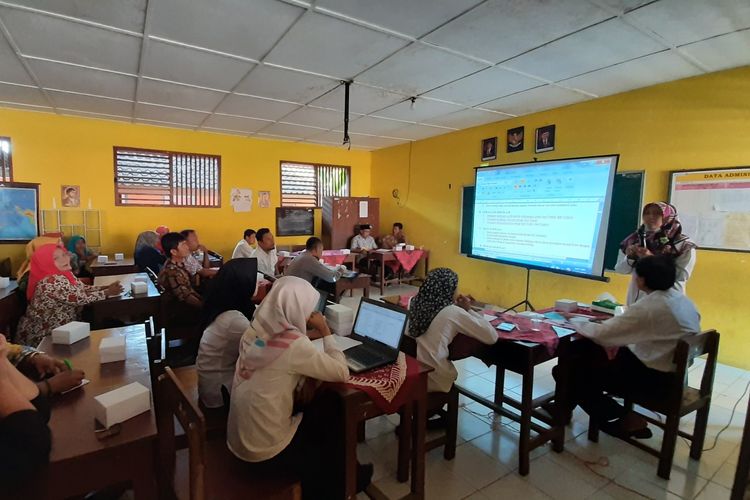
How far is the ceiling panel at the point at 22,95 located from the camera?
4.01m

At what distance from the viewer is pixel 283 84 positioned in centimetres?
378

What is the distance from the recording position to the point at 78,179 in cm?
536

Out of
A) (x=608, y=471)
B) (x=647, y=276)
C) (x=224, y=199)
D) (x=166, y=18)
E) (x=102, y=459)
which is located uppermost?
(x=166, y=18)

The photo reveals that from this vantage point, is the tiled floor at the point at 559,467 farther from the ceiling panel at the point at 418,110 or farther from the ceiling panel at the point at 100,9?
the ceiling panel at the point at 418,110

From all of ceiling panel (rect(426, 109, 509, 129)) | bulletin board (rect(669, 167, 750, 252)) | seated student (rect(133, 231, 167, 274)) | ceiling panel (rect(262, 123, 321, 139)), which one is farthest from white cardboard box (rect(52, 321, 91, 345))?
bulletin board (rect(669, 167, 750, 252))

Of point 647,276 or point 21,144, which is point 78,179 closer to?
point 21,144

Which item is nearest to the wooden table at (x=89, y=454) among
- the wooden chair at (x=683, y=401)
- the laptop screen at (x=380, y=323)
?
the laptop screen at (x=380, y=323)

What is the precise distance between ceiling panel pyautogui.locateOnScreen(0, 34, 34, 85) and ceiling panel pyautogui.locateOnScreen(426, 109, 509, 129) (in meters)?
4.34

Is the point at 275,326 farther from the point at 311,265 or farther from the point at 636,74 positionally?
the point at 636,74

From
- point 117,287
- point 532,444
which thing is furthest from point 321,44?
point 532,444

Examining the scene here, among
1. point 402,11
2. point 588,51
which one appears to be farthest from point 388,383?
point 588,51

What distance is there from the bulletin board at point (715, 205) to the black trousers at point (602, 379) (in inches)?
80.9

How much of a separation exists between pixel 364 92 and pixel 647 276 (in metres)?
3.11

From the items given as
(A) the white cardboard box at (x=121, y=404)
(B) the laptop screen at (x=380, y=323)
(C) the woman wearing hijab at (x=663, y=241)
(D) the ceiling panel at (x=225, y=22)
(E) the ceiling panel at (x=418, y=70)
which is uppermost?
(E) the ceiling panel at (x=418, y=70)
